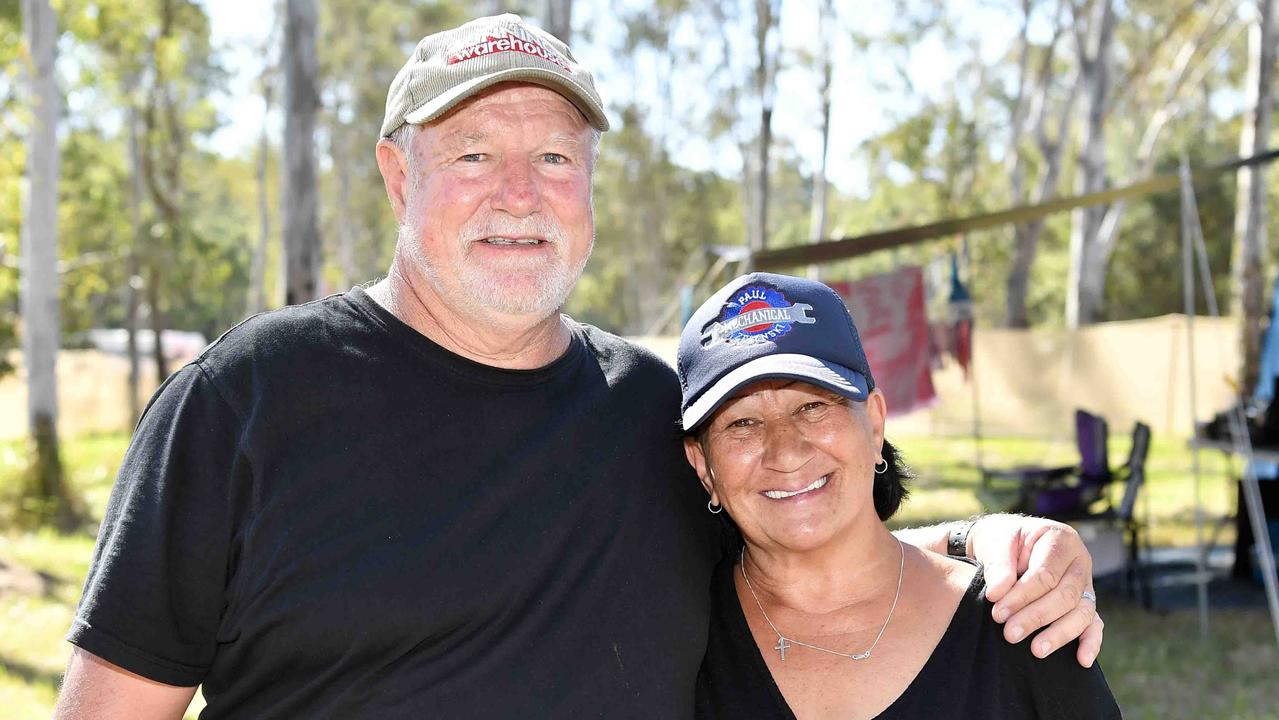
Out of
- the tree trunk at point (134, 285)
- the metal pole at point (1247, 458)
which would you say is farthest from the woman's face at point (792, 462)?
the tree trunk at point (134, 285)

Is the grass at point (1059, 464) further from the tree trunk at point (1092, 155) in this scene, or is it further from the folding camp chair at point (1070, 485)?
the tree trunk at point (1092, 155)

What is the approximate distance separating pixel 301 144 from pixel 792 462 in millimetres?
7100

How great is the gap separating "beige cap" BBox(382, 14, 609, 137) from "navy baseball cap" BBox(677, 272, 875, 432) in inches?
17.3

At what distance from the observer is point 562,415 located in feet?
6.27

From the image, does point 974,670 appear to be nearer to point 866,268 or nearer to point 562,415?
point 562,415

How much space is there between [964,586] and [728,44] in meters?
Result: 27.0

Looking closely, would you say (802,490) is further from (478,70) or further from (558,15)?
(558,15)

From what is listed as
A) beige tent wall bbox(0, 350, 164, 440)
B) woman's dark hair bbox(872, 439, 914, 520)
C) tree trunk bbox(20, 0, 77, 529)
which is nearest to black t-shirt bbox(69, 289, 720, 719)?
woman's dark hair bbox(872, 439, 914, 520)

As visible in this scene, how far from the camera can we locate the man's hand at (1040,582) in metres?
1.67

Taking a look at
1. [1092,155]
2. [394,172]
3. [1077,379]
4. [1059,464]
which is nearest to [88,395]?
[1059,464]

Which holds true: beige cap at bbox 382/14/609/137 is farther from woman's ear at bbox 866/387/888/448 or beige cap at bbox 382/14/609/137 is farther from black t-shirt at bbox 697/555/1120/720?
black t-shirt at bbox 697/555/1120/720

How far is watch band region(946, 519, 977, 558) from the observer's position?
6.63 ft

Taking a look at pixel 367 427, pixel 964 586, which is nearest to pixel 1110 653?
pixel 964 586

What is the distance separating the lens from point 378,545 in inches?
66.9
